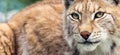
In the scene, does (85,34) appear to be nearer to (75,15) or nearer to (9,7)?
(75,15)

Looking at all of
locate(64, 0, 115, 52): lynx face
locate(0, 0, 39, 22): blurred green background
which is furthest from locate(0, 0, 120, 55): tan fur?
locate(0, 0, 39, 22): blurred green background

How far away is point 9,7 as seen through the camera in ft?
42.3

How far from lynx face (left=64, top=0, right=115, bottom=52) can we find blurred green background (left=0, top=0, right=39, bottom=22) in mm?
4704

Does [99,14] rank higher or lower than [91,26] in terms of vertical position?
higher

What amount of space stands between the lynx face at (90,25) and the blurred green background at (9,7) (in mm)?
4704

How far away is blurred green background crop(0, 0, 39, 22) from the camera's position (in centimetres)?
1262

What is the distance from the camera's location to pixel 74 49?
8.15 m

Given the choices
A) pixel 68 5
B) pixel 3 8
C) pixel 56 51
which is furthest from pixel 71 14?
pixel 3 8

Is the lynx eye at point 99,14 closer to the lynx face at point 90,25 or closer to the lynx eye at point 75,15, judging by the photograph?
the lynx face at point 90,25

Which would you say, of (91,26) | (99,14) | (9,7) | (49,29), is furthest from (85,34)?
(9,7)

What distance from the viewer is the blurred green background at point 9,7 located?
41.4 feet

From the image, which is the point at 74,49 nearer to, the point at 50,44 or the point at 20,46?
the point at 50,44

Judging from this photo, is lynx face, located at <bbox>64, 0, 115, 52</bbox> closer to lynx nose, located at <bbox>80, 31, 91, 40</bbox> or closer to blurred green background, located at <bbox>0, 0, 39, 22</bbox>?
lynx nose, located at <bbox>80, 31, 91, 40</bbox>

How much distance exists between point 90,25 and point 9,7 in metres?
5.56
